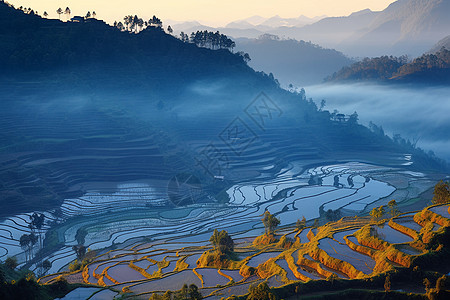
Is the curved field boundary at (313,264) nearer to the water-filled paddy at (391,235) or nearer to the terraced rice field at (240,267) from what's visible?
the terraced rice field at (240,267)

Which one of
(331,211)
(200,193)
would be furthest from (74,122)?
(331,211)

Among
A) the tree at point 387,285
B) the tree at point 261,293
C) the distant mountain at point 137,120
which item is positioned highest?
the distant mountain at point 137,120

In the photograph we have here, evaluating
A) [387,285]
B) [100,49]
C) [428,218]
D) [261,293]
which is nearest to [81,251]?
[261,293]

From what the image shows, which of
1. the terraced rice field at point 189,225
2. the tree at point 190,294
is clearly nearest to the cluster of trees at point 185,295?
the tree at point 190,294

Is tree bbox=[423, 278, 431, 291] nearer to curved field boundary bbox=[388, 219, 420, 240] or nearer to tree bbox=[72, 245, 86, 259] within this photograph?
curved field boundary bbox=[388, 219, 420, 240]

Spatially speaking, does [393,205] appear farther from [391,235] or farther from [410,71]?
[410,71]

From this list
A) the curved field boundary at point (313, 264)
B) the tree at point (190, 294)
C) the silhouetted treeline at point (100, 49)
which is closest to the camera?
the tree at point (190, 294)

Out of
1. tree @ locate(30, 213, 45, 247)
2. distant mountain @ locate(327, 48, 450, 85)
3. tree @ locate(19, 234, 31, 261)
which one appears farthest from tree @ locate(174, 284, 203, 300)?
distant mountain @ locate(327, 48, 450, 85)
